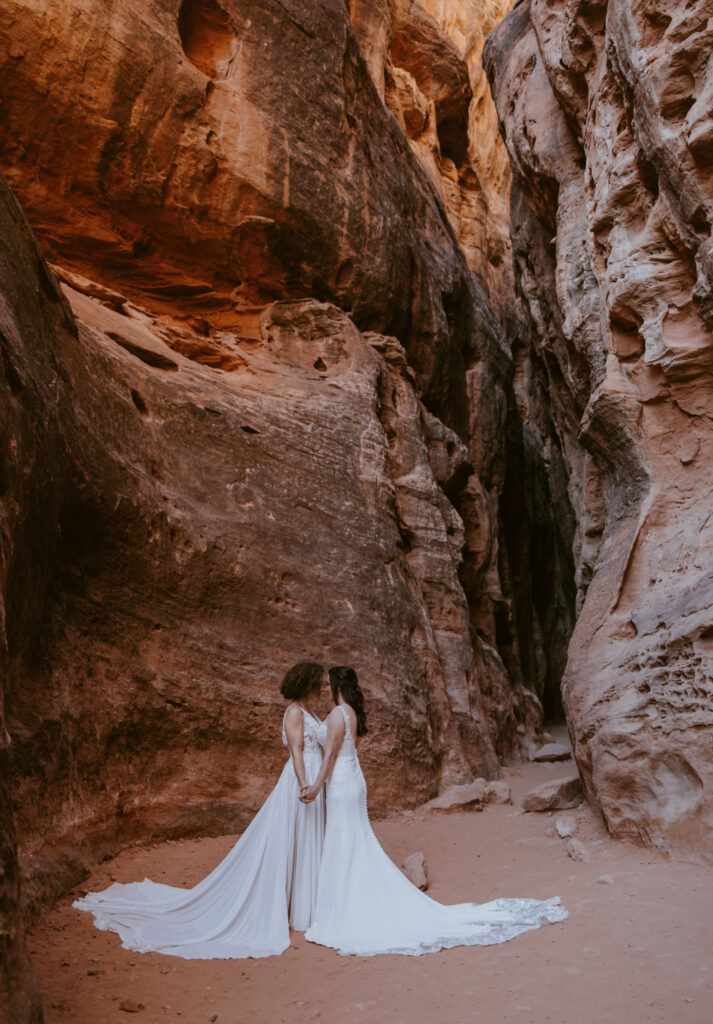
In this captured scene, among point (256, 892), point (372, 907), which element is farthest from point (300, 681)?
point (372, 907)

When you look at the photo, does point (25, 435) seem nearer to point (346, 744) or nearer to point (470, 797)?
point (346, 744)

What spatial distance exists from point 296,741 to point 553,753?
30.6 feet

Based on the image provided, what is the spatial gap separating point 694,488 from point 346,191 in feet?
23.4

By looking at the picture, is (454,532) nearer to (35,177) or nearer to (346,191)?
(346,191)

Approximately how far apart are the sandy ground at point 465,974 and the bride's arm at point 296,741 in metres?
0.90

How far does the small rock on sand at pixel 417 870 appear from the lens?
5.64 meters

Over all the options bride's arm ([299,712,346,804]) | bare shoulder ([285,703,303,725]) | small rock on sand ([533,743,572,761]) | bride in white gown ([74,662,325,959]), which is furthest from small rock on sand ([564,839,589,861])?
small rock on sand ([533,743,572,761])

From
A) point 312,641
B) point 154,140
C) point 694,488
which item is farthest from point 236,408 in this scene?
point 694,488

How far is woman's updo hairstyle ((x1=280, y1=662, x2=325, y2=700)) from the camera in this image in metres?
5.16

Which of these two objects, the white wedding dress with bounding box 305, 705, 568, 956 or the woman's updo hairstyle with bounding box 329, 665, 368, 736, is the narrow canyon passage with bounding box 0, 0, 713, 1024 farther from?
the woman's updo hairstyle with bounding box 329, 665, 368, 736

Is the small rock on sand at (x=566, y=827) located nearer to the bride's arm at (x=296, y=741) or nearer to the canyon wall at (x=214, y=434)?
the canyon wall at (x=214, y=434)

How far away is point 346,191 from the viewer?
12023mm

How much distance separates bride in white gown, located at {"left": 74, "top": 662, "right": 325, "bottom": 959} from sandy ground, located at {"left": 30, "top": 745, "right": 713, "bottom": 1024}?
14 centimetres

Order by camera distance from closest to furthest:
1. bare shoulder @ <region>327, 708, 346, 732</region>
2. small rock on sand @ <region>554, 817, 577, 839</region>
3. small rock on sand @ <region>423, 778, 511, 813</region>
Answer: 1. bare shoulder @ <region>327, 708, 346, 732</region>
2. small rock on sand @ <region>554, 817, 577, 839</region>
3. small rock on sand @ <region>423, 778, 511, 813</region>
